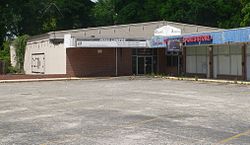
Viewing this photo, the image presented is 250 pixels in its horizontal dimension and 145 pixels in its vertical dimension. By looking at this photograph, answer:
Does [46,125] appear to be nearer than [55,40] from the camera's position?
Yes

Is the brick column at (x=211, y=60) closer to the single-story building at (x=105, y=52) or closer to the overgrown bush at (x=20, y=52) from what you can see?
the single-story building at (x=105, y=52)

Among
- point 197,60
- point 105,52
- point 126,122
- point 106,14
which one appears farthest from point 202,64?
point 106,14

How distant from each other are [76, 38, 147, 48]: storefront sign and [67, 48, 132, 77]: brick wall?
4.89 ft

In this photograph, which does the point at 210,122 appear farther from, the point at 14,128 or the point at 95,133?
the point at 14,128

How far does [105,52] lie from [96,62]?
137 centimetres

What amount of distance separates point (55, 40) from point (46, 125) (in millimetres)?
28534

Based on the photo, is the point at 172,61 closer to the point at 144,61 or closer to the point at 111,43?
the point at 144,61

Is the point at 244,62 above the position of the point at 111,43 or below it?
below

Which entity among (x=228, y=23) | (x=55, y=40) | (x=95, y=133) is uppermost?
(x=228, y=23)

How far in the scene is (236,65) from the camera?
110 ft

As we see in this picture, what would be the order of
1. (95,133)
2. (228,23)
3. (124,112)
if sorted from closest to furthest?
(95,133) < (124,112) < (228,23)

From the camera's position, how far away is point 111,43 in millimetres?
38188

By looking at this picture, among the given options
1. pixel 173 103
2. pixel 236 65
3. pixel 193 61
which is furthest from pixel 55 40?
pixel 173 103

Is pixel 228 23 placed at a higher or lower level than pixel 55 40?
higher
